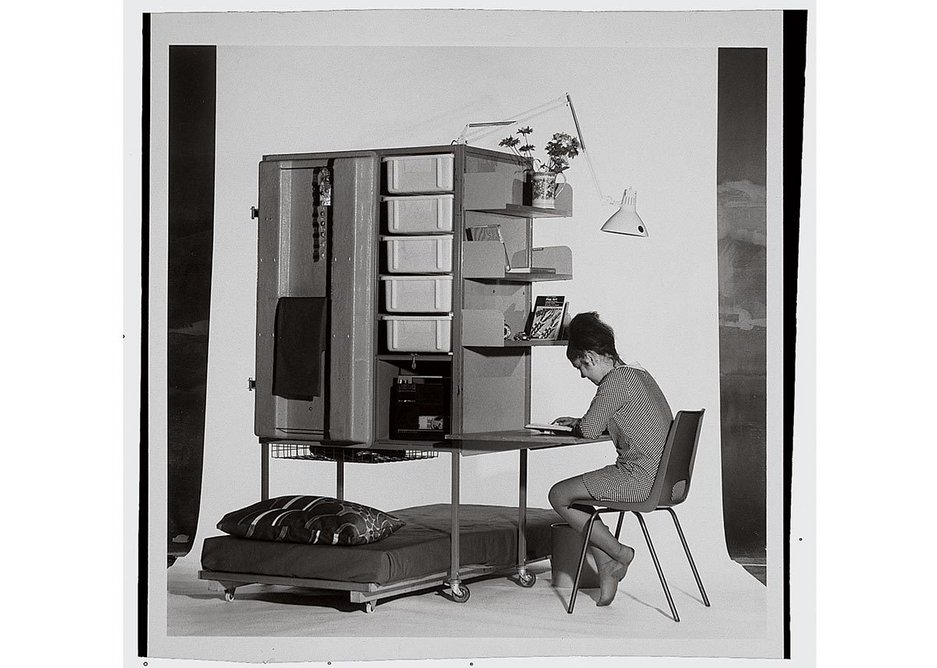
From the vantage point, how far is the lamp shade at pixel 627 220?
8.19 meters

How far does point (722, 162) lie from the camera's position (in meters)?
8.14

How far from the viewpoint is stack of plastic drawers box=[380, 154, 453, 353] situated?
8.09 meters

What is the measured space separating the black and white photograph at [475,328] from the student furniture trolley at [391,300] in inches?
0.6

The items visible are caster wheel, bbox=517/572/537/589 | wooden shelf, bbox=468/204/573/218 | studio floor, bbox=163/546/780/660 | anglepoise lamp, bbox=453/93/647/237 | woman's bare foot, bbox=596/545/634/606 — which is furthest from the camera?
caster wheel, bbox=517/572/537/589

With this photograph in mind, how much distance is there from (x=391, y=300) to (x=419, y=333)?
8.8 inches

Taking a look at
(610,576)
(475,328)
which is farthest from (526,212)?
(610,576)

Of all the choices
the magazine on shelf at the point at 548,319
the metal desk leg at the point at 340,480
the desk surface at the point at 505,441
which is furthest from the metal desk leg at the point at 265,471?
the magazine on shelf at the point at 548,319

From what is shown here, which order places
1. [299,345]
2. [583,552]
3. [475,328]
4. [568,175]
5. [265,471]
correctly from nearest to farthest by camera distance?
[583,552] < [475,328] < [299,345] < [265,471] < [568,175]

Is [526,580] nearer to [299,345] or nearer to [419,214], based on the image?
[299,345]

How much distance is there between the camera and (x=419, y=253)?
8141 millimetres

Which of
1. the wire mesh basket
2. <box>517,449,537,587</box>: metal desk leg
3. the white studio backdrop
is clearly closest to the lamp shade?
the white studio backdrop

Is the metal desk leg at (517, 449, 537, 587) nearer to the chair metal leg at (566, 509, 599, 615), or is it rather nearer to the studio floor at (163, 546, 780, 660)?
the studio floor at (163, 546, 780, 660)

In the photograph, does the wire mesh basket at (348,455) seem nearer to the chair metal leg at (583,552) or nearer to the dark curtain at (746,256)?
the chair metal leg at (583,552)

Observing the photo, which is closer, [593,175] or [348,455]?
[593,175]
